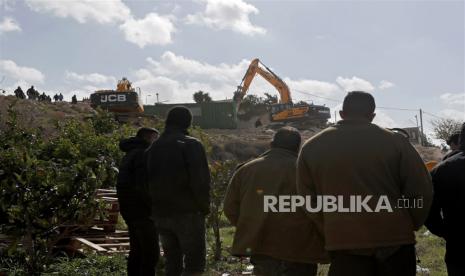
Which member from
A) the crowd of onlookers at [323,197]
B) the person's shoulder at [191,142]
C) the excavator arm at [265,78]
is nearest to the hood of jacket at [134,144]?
the crowd of onlookers at [323,197]

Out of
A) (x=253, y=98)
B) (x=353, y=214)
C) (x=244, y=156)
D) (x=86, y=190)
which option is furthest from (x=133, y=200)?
(x=253, y=98)

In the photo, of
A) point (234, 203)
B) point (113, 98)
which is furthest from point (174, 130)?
point (113, 98)

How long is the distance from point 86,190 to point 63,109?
30573mm

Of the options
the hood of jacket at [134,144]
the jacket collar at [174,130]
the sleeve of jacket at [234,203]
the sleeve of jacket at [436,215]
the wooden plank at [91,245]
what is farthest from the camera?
the wooden plank at [91,245]

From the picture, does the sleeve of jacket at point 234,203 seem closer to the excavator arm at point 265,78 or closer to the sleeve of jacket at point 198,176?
the sleeve of jacket at point 198,176

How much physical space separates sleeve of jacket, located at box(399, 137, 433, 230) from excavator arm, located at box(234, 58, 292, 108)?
34516mm

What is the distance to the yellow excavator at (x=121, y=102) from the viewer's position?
29062 mm

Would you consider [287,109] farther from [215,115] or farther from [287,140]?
[287,140]

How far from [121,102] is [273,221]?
26.6 m

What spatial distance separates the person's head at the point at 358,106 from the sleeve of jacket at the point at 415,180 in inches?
11.6

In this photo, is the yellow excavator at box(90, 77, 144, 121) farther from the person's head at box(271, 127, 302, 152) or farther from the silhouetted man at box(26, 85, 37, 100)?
the person's head at box(271, 127, 302, 152)

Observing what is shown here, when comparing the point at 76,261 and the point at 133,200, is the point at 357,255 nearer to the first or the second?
the point at 133,200

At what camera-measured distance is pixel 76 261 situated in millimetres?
6152

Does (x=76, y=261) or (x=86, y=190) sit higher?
(x=86, y=190)
